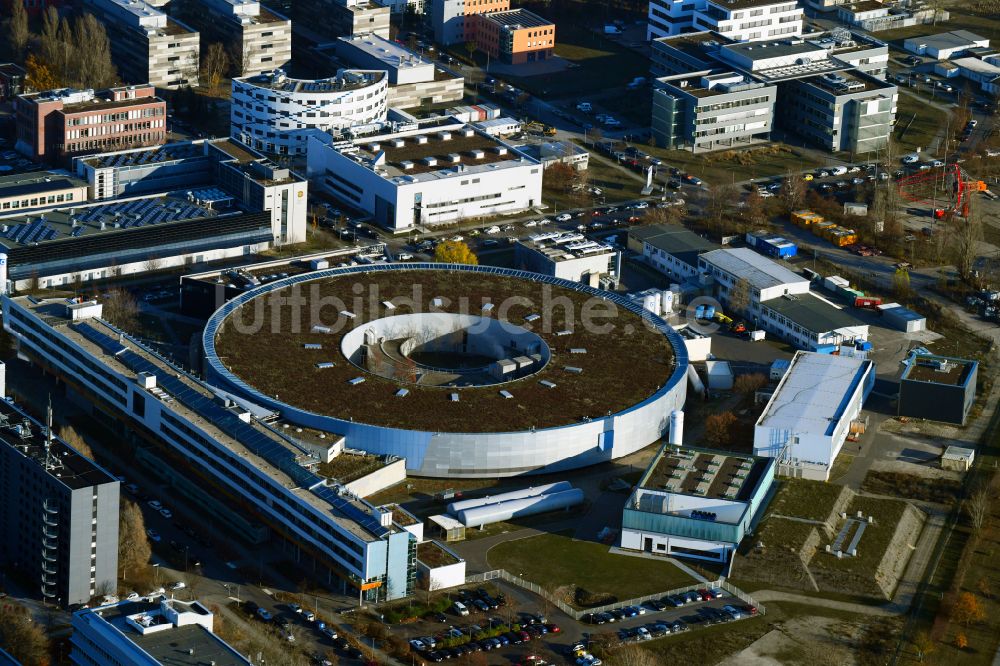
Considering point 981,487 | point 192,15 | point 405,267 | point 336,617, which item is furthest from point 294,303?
point 192,15

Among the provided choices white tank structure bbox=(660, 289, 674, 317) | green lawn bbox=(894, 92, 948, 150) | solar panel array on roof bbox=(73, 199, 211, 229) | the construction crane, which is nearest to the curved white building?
solar panel array on roof bbox=(73, 199, 211, 229)

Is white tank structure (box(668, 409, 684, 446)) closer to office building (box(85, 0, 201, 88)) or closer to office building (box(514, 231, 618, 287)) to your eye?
office building (box(514, 231, 618, 287))

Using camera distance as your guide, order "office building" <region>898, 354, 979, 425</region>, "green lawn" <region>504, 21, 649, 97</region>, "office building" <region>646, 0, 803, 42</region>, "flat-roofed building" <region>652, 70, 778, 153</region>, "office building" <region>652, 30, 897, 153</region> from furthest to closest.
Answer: "office building" <region>646, 0, 803, 42</region>
"green lawn" <region>504, 21, 649, 97</region>
"office building" <region>652, 30, 897, 153</region>
"flat-roofed building" <region>652, 70, 778, 153</region>
"office building" <region>898, 354, 979, 425</region>

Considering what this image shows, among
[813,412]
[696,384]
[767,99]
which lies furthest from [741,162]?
[813,412]

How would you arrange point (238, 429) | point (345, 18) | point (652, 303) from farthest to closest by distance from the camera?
point (345, 18)
point (652, 303)
point (238, 429)

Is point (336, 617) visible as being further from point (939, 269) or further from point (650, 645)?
point (939, 269)

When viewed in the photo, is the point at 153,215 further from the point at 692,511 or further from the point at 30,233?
the point at 692,511
